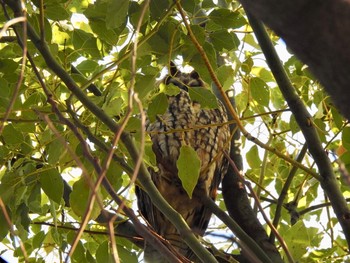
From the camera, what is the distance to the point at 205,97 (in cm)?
159

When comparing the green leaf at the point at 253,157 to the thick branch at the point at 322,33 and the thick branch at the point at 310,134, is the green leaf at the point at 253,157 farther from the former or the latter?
the thick branch at the point at 322,33

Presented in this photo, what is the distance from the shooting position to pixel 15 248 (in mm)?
2066

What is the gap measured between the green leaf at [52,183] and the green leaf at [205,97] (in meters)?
0.36

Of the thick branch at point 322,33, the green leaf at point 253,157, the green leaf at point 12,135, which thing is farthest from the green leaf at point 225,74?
the thick branch at point 322,33

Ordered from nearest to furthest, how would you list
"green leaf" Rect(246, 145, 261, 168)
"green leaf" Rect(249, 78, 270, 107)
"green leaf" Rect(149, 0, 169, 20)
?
"green leaf" Rect(149, 0, 169, 20) < "green leaf" Rect(249, 78, 270, 107) < "green leaf" Rect(246, 145, 261, 168)

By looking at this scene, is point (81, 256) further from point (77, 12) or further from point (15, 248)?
point (77, 12)

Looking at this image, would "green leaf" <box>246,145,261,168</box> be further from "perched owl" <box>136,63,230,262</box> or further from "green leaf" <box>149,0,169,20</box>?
"green leaf" <box>149,0,169,20</box>

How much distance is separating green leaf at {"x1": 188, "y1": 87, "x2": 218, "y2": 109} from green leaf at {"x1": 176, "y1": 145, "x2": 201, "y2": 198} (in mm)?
104

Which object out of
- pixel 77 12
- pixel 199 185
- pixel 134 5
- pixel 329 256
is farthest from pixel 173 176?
pixel 134 5

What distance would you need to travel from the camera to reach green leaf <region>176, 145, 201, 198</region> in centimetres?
158

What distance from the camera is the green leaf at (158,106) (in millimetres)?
1558

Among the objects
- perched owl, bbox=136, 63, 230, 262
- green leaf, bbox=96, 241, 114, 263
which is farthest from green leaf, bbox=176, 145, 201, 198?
perched owl, bbox=136, 63, 230, 262

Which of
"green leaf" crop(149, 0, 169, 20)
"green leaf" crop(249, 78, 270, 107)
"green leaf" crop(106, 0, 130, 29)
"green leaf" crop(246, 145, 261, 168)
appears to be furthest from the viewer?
"green leaf" crop(246, 145, 261, 168)

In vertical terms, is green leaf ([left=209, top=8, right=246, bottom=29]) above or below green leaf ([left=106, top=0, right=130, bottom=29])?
above
